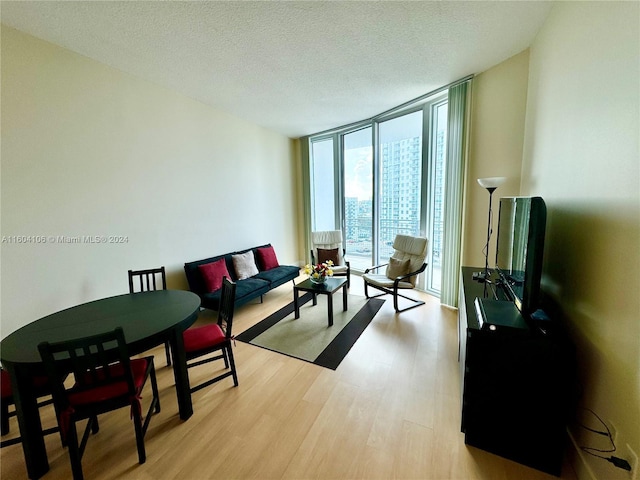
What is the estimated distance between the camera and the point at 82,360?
131cm

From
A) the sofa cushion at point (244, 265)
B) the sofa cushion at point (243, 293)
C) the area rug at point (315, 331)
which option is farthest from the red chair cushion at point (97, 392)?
the sofa cushion at point (244, 265)

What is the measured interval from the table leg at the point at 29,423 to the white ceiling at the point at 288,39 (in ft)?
8.44

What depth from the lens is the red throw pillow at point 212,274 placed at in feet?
11.1

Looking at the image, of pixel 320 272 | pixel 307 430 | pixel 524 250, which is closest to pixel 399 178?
pixel 320 272

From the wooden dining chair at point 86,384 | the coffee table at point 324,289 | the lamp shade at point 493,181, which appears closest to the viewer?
the wooden dining chair at point 86,384

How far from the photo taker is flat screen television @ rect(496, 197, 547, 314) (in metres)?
1.37

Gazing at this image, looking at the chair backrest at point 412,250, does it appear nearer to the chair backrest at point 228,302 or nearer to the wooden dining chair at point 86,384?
the chair backrest at point 228,302

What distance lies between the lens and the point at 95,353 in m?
1.37

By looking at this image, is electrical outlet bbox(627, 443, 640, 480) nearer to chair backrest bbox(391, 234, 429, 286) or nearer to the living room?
the living room

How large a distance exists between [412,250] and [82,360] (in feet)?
12.1

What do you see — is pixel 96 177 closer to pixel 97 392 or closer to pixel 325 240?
pixel 97 392

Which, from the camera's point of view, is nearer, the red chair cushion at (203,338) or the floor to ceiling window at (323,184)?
the red chair cushion at (203,338)

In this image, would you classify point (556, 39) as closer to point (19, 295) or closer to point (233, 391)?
point (233, 391)

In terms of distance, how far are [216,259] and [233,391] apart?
2.11m
